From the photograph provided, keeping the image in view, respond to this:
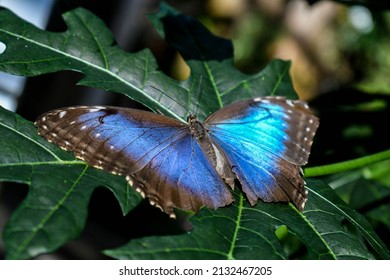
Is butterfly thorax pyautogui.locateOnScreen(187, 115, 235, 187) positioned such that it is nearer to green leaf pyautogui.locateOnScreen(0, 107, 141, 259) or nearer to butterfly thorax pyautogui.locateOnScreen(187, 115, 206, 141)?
butterfly thorax pyautogui.locateOnScreen(187, 115, 206, 141)

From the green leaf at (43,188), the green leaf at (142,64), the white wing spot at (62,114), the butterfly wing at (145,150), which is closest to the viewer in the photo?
the green leaf at (43,188)

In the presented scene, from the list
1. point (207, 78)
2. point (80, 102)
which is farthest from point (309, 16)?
point (207, 78)

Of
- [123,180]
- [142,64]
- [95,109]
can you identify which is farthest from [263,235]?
[142,64]

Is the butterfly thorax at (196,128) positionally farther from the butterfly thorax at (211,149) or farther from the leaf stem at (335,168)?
the leaf stem at (335,168)

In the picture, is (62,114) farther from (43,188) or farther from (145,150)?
(43,188)

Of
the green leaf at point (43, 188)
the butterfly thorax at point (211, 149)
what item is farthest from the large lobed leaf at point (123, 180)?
the butterfly thorax at point (211, 149)

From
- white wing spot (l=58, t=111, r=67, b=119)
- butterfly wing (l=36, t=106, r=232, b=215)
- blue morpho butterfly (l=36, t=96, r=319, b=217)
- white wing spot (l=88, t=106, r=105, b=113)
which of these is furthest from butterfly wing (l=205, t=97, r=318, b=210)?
white wing spot (l=58, t=111, r=67, b=119)
